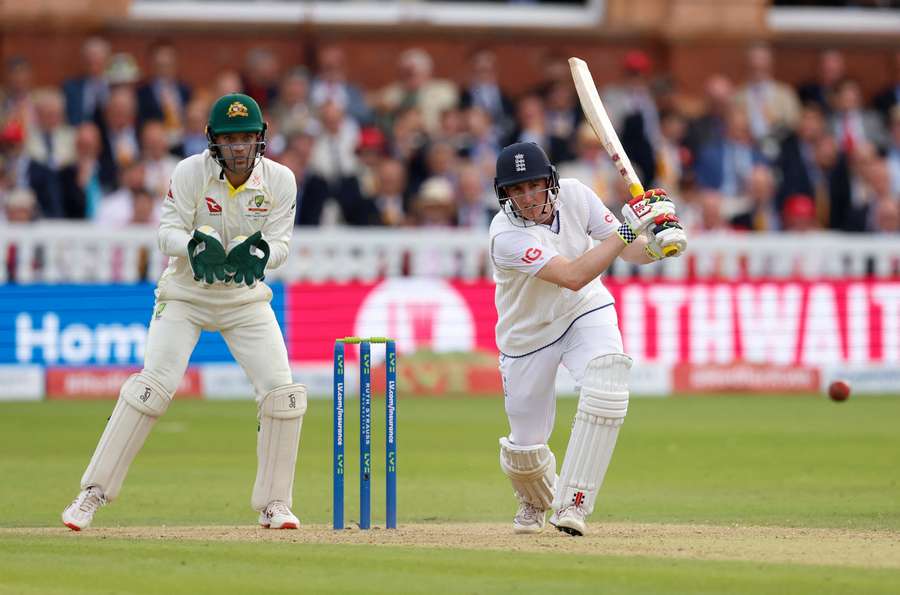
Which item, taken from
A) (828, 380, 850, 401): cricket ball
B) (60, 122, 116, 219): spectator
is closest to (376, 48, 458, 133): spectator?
(60, 122, 116, 219): spectator

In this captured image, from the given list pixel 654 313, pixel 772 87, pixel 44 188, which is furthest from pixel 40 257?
pixel 772 87

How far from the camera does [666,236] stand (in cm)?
754

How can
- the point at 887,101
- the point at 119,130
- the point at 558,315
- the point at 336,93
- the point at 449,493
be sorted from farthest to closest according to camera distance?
the point at 887,101 < the point at 336,93 < the point at 119,130 < the point at 449,493 < the point at 558,315

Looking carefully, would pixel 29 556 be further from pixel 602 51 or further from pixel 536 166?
pixel 602 51

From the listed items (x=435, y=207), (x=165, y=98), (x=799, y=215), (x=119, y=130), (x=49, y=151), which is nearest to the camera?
(x=435, y=207)

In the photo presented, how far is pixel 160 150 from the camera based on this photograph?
1565 cm

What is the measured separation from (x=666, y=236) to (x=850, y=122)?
1151 centimetres

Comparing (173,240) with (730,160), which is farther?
(730,160)

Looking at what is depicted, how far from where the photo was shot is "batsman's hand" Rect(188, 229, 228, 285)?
26.0ft

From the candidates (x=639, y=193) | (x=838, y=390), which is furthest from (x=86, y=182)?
(x=639, y=193)

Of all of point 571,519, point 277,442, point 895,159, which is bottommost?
point 571,519

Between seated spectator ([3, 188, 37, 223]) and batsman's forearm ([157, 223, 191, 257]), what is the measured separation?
736 cm

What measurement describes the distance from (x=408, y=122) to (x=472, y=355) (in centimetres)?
247

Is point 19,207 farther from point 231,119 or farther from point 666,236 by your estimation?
point 666,236
